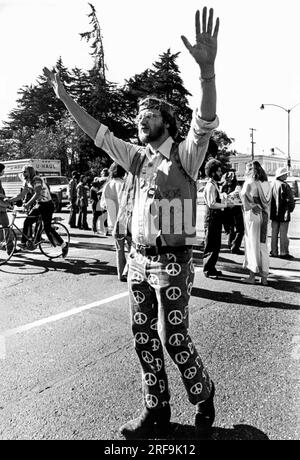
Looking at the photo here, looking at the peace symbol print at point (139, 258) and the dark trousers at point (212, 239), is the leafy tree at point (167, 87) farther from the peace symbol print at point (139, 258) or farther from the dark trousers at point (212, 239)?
the peace symbol print at point (139, 258)

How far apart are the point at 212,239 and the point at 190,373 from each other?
451cm

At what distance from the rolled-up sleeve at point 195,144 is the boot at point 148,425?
1.43 metres

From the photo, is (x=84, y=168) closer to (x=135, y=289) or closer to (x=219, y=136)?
(x=219, y=136)

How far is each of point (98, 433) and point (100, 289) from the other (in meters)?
3.59

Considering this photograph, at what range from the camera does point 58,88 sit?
2693 millimetres

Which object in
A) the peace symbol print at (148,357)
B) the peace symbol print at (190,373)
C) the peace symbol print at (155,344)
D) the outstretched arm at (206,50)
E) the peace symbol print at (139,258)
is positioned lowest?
the peace symbol print at (190,373)

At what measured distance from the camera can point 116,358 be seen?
367 centimetres

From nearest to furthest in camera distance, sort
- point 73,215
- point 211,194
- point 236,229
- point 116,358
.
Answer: point 116,358, point 211,194, point 236,229, point 73,215

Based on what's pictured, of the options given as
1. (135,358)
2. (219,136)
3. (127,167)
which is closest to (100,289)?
(135,358)

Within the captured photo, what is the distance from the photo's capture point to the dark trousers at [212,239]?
22.4ft

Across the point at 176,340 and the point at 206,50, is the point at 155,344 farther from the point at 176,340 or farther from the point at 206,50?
the point at 206,50

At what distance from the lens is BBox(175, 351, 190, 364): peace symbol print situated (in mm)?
2449

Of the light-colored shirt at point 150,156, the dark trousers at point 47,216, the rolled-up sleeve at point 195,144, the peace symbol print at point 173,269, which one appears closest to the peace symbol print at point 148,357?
the peace symbol print at point 173,269

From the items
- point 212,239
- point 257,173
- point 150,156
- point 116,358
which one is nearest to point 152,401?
point 116,358
